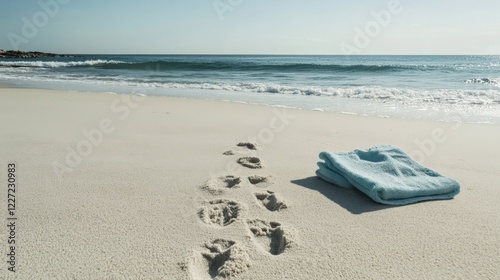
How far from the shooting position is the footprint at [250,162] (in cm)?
270

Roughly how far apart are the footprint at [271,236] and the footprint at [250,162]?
88 centimetres

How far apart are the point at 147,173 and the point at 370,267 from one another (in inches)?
64.6

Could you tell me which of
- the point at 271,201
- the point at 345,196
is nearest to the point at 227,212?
the point at 271,201

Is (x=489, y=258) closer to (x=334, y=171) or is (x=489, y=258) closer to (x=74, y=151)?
(x=334, y=171)

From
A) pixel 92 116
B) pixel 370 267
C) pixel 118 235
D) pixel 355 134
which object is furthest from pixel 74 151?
pixel 355 134

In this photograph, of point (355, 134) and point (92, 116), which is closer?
point (355, 134)

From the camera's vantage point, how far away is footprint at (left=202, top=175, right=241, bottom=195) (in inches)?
87.5

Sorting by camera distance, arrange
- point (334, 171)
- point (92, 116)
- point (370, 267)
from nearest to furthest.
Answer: point (370, 267) → point (334, 171) → point (92, 116)

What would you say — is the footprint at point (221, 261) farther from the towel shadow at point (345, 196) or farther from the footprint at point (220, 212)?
the towel shadow at point (345, 196)

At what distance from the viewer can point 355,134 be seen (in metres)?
3.87

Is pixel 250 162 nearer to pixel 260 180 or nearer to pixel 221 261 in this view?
pixel 260 180

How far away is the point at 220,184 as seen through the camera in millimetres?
2344

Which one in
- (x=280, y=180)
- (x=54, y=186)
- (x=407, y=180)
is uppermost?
(x=407, y=180)

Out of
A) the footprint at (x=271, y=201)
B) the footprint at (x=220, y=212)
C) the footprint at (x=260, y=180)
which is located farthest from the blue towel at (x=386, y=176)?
the footprint at (x=220, y=212)
